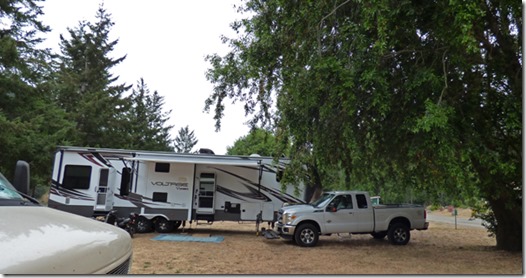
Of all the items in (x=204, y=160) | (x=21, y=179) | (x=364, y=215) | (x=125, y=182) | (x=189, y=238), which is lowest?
(x=189, y=238)

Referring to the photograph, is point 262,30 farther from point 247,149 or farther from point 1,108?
point 247,149

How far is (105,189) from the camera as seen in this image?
13.2 metres

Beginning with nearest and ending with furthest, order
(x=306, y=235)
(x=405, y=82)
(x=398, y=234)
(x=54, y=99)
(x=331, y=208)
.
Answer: (x=405, y=82), (x=306, y=235), (x=331, y=208), (x=398, y=234), (x=54, y=99)

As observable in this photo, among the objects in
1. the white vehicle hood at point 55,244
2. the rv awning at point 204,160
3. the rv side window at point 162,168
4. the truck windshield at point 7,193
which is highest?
the rv awning at point 204,160

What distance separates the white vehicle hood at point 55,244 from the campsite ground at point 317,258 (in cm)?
521

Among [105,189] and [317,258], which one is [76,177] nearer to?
[105,189]

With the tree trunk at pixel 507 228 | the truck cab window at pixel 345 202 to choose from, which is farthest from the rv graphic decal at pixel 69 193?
the tree trunk at pixel 507 228

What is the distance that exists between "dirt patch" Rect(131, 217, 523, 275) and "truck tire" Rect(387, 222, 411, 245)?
303 millimetres

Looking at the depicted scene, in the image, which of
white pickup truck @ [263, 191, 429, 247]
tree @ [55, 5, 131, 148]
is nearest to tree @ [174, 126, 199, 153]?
tree @ [55, 5, 131, 148]

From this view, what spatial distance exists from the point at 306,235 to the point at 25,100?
16025 mm

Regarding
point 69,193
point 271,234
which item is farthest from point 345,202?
point 69,193

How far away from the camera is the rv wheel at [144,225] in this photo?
13242 millimetres

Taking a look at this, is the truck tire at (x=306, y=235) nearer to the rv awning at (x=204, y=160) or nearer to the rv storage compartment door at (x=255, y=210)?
the rv storage compartment door at (x=255, y=210)

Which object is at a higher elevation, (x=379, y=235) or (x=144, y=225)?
(x=379, y=235)
